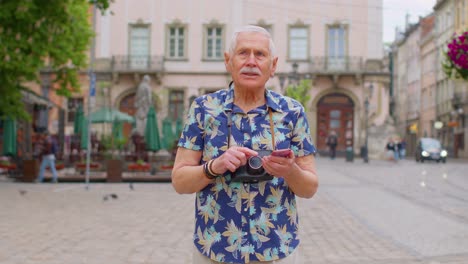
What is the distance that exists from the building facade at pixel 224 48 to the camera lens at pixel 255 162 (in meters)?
42.5

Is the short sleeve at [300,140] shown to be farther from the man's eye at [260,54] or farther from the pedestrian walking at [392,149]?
the pedestrian walking at [392,149]

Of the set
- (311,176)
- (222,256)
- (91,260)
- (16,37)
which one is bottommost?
(91,260)

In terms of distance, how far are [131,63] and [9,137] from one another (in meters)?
24.4

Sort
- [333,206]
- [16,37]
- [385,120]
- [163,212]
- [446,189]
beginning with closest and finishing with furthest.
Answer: [163,212]
[333,206]
[446,189]
[16,37]
[385,120]

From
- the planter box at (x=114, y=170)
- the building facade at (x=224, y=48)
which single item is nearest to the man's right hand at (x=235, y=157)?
the planter box at (x=114, y=170)

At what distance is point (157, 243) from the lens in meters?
8.58

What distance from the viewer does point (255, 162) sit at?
257 cm

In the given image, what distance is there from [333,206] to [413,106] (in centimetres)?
6585

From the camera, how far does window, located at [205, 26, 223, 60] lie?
45656 mm

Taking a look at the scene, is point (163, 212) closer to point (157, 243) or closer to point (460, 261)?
point (157, 243)

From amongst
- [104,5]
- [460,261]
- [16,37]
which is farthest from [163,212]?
[16,37]

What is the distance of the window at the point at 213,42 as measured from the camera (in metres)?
45.7

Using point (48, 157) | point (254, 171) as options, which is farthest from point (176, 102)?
point (254, 171)

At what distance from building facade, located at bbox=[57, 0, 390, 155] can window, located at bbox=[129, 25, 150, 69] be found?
6 cm
